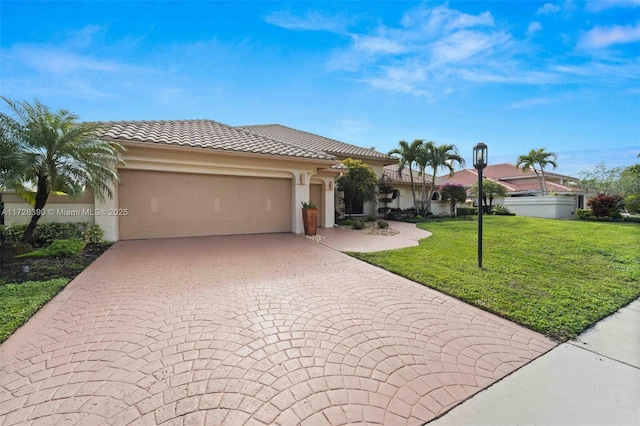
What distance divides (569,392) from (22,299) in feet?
23.2

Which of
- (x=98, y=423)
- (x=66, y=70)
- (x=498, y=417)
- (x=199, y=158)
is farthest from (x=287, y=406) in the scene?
(x=66, y=70)

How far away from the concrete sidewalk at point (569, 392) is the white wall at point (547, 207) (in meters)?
23.3

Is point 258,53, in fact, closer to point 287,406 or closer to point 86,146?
point 86,146

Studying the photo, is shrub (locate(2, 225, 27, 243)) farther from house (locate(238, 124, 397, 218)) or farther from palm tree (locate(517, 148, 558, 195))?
palm tree (locate(517, 148, 558, 195))

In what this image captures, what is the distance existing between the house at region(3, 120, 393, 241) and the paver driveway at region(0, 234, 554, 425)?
489 centimetres

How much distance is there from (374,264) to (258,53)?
9.43 m

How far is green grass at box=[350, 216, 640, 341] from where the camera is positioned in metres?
4.07

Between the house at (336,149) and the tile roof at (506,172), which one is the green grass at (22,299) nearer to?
the house at (336,149)

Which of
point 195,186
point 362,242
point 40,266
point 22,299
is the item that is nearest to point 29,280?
point 40,266

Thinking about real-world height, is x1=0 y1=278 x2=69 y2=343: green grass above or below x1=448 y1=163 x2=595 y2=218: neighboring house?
below

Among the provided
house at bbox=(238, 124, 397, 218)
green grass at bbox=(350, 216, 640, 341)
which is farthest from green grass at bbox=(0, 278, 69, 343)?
house at bbox=(238, 124, 397, 218)

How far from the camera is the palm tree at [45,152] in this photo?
260 inches

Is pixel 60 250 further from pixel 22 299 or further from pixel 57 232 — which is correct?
pixel 22 299

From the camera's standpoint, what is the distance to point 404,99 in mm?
14055
